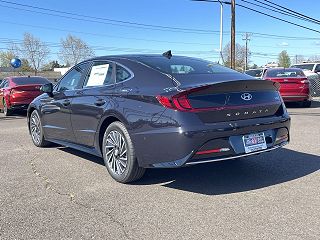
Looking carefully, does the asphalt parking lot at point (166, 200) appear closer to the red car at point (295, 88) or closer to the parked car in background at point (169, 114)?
the parked car in background at point (169, 114)

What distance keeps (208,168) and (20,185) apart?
2.42m

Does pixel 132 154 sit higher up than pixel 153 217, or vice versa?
pixel 132 154

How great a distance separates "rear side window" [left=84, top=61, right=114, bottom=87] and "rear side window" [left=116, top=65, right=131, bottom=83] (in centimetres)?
11

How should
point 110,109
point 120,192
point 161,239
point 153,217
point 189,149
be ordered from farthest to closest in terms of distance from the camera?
point 110,109
point 120,192
point 189,149
point 153,217
point 161,239

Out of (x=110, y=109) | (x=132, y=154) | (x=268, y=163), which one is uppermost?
(x=110, y=109)

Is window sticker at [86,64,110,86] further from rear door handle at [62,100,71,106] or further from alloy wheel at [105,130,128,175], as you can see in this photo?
alloy wheel at [105,130,128,175]

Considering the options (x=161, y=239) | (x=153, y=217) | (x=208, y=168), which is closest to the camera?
(x=161, y=239)

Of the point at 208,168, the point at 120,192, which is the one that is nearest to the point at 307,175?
the point at 208,168

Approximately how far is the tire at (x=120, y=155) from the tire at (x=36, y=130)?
2412 mm

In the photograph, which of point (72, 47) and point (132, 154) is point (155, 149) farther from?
point (72, 47)

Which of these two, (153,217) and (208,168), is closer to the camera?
(153,217)

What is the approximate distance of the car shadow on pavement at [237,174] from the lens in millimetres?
4488

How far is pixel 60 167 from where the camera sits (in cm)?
561

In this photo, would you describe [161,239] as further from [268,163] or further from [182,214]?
[268,163]
